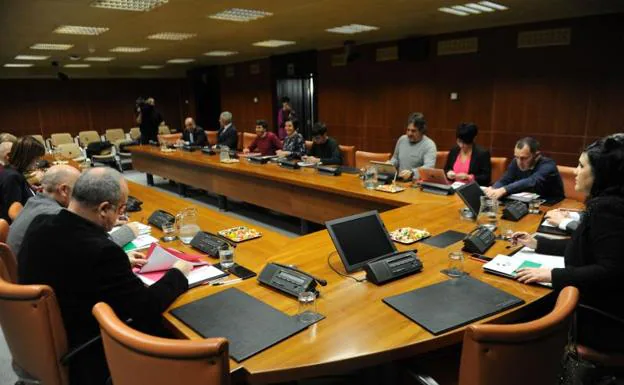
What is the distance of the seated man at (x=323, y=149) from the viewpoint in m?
4.71

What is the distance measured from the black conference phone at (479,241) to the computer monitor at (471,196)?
40cm

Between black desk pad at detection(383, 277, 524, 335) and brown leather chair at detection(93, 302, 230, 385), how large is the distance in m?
0.70

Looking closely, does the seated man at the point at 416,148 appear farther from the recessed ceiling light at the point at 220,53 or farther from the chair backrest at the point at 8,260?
the recessed ceiling light at the point at 220,53

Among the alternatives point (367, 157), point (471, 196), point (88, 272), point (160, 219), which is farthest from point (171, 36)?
point (88, 272)

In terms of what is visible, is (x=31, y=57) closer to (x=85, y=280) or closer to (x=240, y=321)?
(x=85, y=280)

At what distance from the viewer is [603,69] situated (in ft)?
17.2

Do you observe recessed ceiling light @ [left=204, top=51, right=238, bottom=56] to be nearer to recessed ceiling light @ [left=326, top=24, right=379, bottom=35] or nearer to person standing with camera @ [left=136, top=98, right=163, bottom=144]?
person standing with camera @ [left=136, top=98, right=163, bottom=144]

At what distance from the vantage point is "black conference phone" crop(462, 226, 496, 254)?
1986mm

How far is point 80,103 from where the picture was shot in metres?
12.3

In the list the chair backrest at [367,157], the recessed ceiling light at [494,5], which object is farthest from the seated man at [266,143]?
the recessed ceiling light at [494,5]

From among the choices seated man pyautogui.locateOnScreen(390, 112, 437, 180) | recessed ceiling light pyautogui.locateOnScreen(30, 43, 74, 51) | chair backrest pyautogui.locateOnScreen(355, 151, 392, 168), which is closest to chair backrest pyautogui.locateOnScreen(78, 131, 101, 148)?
recessed ceiling light pyautogui.locateOnScreen(30, 43, 74, 51)

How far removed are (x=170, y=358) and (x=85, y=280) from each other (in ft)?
1.98

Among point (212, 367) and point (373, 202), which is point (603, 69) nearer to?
point (373, 202)

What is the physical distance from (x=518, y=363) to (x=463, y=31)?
6.39m
